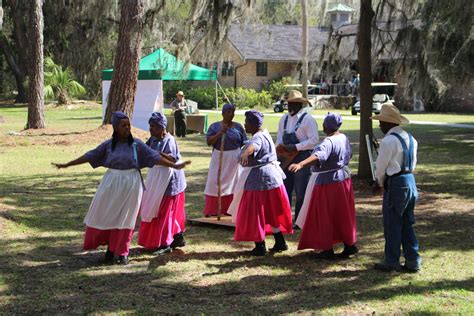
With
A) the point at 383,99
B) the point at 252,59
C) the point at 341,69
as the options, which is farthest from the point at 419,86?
the point at 252,59

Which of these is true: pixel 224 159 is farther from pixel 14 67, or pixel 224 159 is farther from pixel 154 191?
pixel 14 67

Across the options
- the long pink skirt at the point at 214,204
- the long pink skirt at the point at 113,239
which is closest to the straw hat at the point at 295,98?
the long pink skirt at the point at 214,204

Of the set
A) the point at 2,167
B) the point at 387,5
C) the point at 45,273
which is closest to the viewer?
the point at 45,273

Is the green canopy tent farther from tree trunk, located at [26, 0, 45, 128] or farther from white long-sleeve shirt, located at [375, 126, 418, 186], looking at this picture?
white long-sleeve shirt, located at [375, 126, 418, 186]

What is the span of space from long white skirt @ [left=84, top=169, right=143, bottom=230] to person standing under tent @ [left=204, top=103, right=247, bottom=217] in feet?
7.35

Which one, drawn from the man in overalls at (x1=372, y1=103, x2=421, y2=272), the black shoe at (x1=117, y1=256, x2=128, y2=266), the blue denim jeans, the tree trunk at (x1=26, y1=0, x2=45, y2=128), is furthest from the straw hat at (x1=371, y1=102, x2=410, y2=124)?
the tree trunk at (x1=26, y1=0, x2=45, y2=128)

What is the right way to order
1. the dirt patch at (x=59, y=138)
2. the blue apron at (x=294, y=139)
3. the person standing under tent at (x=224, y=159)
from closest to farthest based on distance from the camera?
the blue apron at (x=294, y=139) → the person standing under tent at (x=224, y=159) → the dirt patch at (x=59, y=138)

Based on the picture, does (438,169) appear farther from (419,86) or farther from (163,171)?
(163,171)

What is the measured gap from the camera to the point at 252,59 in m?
50.3

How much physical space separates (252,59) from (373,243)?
140ft

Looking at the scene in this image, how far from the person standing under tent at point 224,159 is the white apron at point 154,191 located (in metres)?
1.57

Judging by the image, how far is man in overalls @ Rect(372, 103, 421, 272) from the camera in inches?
264

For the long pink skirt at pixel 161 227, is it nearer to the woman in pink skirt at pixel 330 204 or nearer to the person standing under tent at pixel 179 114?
the woman in pink skirt at pixel 330 204

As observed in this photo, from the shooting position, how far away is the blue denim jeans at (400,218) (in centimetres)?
671
